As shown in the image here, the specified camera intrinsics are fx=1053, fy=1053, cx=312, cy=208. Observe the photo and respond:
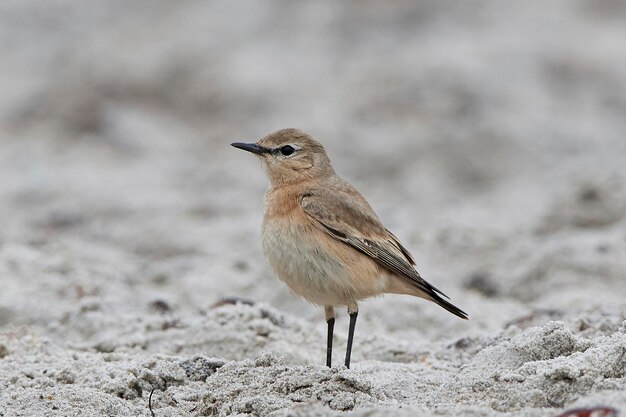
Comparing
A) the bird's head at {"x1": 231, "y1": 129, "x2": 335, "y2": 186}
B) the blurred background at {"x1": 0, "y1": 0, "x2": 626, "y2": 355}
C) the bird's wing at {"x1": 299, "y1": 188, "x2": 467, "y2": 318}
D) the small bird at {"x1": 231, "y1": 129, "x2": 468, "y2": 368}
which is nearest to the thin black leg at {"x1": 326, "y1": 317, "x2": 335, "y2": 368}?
the small bird at {"x1": 231, "y1": 129, "x2": 468, "y2": 368}

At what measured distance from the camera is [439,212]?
35.8 ft

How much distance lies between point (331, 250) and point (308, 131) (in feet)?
23.8

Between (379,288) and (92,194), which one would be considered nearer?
(379,288)

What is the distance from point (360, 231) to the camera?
606cm

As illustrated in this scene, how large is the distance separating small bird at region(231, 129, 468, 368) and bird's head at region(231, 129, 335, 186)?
3 centimetres

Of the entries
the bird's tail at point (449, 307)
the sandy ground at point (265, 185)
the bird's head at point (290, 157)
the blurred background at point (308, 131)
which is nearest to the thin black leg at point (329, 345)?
the sandy ground at point (265, 185)

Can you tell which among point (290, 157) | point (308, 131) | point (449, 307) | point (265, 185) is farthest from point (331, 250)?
point (308, 131)

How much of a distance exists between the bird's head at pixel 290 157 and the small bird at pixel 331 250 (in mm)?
25

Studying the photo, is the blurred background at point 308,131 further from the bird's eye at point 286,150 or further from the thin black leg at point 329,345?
the thin black leg at point 329,345

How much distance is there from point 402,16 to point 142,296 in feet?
30.2

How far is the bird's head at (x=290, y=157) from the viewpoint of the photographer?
6.50 meters

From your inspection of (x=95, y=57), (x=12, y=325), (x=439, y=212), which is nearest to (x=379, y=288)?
(x=12, y=325)

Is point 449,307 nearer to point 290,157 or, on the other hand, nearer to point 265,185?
point 290,157

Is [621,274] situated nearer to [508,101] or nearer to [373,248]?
[373,248]
